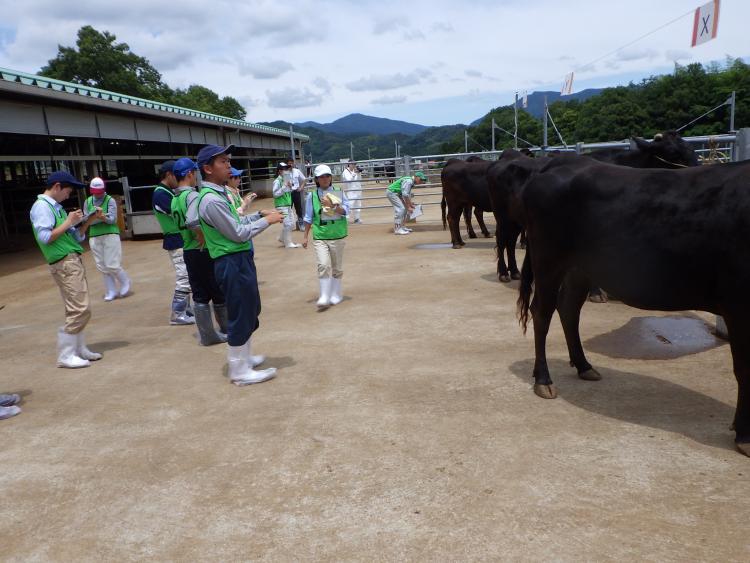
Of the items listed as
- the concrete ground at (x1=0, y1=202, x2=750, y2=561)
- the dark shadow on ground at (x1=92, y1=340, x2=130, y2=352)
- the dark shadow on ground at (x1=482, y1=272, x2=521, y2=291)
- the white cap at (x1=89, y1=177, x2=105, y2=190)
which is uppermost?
the white cap at (x1=89, y1=177, x2=105, y2=190)

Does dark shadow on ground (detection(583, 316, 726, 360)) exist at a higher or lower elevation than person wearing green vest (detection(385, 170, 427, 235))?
lower

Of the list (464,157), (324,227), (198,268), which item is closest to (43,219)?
(198,268)

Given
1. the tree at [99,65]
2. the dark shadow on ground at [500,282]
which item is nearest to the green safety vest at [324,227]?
the dark shadow on ground at [500,282]

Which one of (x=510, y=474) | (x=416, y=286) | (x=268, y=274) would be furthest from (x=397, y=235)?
(x=510, y=474)

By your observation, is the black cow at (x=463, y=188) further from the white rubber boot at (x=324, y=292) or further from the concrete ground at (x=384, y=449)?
the concrete ground at (x=384, y=449)

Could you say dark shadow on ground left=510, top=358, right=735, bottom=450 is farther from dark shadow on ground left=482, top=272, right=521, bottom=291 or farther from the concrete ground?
dark shadow on ground left=482, top=272, right=521, bottom=291

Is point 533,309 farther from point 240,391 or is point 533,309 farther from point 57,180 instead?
point 57,180

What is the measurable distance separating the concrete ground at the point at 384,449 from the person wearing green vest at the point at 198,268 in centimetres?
29

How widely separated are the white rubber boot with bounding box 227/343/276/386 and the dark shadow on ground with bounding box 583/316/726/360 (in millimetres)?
2928

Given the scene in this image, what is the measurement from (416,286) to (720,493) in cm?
543

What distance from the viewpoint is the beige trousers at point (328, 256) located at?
7.12 metres

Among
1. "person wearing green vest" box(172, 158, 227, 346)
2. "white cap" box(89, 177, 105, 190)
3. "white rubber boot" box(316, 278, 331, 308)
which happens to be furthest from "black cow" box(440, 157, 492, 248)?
"white cap" box(89, 177, 105, 190)

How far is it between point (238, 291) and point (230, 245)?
0.37 m

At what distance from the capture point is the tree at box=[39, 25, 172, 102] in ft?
160
